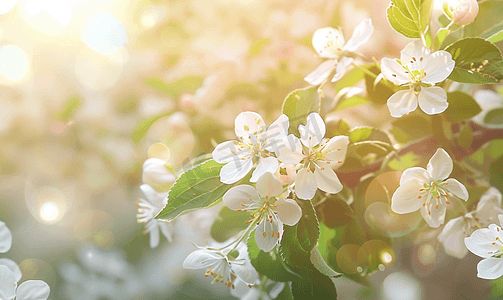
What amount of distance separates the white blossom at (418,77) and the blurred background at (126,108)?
296mm

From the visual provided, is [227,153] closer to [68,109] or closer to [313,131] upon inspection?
[313,131]

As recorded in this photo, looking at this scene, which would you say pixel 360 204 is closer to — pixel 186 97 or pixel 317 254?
pixel 317 254

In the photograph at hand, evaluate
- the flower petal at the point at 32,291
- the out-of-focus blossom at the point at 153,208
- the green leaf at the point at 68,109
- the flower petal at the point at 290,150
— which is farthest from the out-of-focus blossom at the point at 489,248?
the green leaf at the point at 68,109

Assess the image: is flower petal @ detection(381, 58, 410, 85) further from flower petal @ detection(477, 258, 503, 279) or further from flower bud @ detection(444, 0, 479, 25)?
flower petal @ detection(477, 258, 503, 279)

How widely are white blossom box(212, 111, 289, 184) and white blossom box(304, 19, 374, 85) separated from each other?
13 cm

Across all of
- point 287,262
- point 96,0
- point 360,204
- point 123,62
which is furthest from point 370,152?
point 96,0

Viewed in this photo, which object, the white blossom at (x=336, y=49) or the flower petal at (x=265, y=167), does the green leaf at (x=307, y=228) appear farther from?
the white blossom at (x=336, y=49)

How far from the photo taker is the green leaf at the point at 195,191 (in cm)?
41

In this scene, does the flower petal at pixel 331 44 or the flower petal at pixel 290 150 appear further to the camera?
the flower petal at pixel 331 44

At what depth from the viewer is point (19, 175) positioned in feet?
3.23

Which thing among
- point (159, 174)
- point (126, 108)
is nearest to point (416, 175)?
point (159, 174)

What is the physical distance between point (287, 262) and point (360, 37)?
312mm

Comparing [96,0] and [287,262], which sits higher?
[96,0]

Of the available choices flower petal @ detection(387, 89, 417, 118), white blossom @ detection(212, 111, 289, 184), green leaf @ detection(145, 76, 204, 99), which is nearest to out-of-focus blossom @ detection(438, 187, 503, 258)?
flower petal @ detection(387, 89, 417, 118)
